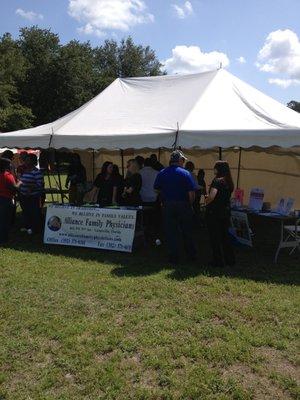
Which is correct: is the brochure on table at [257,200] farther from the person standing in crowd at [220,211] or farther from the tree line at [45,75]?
the tree line at [45,75]

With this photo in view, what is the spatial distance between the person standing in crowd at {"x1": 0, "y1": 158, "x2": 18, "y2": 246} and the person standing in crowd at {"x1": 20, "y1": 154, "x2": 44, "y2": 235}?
508 mm

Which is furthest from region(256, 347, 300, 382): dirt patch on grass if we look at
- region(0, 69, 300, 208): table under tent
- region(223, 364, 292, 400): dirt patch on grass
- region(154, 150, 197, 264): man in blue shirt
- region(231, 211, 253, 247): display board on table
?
region(231, 211, 253, 247): display board on table

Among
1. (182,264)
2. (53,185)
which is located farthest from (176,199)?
(53,185)

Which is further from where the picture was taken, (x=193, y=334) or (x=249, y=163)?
(x=249, y=163)

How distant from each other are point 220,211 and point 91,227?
98.8 inches

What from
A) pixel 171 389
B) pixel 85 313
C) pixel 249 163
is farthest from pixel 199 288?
pixel 249 163

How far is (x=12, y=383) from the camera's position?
149 inches

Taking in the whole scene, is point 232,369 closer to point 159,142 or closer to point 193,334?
point 193,334

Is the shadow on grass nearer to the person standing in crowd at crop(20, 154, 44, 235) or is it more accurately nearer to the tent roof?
the person standing in crowd at crop(20, 154, 44, 235)

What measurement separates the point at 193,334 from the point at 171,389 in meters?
1.04

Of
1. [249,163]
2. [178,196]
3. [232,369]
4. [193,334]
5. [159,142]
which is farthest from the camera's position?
[249,163]

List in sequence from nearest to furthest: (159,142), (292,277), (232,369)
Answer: (232,369) → (292,277) → (159,142)

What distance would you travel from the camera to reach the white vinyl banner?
26.5 feet

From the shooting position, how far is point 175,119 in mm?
8539
